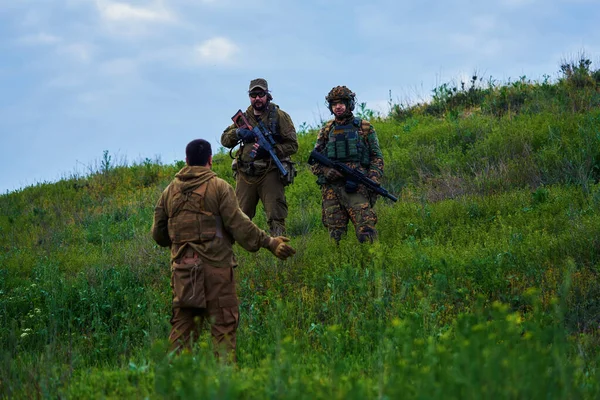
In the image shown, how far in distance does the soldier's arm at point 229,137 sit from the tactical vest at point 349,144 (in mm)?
1308

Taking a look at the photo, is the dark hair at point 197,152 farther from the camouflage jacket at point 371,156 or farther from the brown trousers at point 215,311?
the camouflage jacket at point 371,156

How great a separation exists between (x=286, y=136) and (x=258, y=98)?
0.65 m

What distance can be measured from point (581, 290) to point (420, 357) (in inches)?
144

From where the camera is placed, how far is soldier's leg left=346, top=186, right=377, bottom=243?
9.04 metres

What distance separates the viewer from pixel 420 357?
4.55m

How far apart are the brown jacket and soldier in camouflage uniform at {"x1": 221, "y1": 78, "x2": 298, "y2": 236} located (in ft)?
Result: 11.3

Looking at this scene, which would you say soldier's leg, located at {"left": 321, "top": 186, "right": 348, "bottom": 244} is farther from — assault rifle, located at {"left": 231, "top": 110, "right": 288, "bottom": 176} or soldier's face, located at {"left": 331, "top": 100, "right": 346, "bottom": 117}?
soldier's face, located at {"left": 331, "top": 100, "right": 346, "bottom": 117}

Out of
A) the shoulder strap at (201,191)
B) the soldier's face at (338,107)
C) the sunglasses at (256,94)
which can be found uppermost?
the sunglasses at (256,94)

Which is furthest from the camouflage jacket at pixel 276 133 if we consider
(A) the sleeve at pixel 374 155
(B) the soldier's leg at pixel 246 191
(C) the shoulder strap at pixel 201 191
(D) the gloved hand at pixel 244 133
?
(C) the shoulder strap at pixel 201 191

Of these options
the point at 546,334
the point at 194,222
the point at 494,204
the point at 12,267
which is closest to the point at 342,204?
the point at 494,204

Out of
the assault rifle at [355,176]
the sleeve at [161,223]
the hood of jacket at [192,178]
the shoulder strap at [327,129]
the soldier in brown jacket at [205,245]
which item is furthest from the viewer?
the shoulder strap at [327,129]

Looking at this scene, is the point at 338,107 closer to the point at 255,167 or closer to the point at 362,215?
the point at 255,167

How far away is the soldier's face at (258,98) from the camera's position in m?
9.29

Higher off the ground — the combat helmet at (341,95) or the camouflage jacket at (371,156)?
the combat helmet at (341,95)
